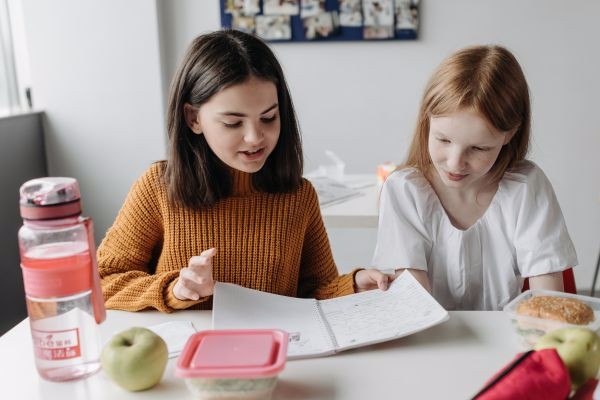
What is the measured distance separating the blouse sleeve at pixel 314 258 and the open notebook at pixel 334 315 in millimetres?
212

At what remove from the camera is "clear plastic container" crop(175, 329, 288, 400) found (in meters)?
0.71

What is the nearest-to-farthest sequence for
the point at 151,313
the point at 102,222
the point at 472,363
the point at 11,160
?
1. the point at 472,363
2. the point at 151,313
3. the point at 11,160
4. the point at 102,222

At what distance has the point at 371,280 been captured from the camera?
1.15 m

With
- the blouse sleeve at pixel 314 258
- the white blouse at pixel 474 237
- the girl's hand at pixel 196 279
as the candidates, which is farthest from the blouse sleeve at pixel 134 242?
the white blouse at pixel 474 237

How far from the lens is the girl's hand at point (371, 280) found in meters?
1.10

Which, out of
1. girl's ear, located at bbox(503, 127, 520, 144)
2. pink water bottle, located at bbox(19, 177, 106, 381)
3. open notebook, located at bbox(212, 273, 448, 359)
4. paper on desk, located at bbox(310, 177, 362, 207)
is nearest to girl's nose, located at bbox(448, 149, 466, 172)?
girl's ear, located at bbox(503, 127, 520, 144)

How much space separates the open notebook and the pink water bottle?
216 millimetres

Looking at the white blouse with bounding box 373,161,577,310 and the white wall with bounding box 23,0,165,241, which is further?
the white wall with bounding box 23,0,165,241

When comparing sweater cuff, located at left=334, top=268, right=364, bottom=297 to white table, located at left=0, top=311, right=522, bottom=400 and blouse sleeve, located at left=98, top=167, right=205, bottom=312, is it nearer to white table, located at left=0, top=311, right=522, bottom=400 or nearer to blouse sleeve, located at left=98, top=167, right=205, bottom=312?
white table, located at left=0, top=311, right=522, bottom=400

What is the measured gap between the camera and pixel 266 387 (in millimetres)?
731

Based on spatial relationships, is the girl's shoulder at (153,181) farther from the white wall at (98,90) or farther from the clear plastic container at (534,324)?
the white wall at (98,90)

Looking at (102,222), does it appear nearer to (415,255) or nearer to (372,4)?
(372,4)

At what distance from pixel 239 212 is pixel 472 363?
0.55m

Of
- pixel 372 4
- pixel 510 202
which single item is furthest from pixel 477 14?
pixel 510 202
